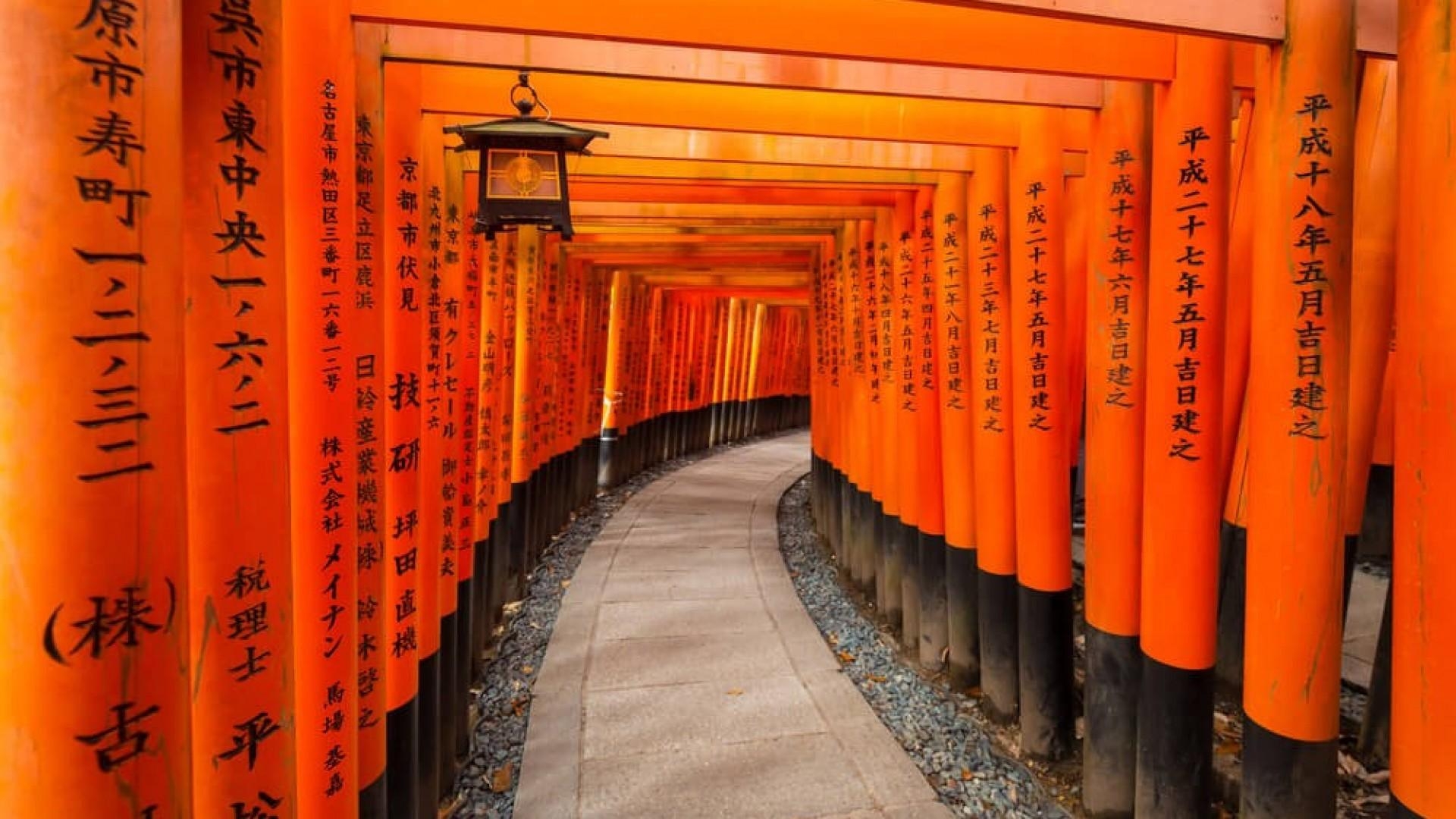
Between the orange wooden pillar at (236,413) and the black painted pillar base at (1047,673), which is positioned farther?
the black painted pillar base at (1047,673)

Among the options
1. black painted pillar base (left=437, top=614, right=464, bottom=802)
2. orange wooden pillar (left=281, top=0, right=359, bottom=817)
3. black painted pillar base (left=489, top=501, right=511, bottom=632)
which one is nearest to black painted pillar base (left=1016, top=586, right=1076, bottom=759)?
black painted pillar base (left=437, top=614, right=464, bottom=802)

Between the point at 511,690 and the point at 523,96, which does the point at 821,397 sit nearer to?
the point at 511,690

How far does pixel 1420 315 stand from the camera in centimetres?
268

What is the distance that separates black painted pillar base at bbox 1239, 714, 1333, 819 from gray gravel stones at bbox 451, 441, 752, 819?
409 cm

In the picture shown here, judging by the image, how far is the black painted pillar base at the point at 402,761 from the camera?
159 inches

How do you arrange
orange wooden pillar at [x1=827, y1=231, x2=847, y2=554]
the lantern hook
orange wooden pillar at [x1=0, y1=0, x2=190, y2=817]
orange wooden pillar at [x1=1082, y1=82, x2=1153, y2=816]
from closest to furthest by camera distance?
orange wooden pillar at [x1=0, y1=0, x2=190, y2=817]
the lantern hook
orange wooden pillar at [x1=1082, y1=82, x2=1153, y2=816]
orange wooden pillar at [x1=827, y1=231, x2=847, y2=554]

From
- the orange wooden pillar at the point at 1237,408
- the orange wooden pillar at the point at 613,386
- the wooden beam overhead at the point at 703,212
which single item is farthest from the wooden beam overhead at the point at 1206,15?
the orange wooden pillar at the point at 613,386

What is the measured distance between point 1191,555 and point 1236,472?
94.4 inches

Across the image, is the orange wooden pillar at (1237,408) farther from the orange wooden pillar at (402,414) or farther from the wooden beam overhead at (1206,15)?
the orange wooden pillar at (402,414)

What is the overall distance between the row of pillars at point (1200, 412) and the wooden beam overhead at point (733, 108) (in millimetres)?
380

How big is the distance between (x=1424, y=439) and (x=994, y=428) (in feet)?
9.98

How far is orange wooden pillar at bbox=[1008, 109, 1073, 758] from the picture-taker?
5004 mm

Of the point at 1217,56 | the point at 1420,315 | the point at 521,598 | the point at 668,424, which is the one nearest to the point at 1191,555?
the point at 1420,315

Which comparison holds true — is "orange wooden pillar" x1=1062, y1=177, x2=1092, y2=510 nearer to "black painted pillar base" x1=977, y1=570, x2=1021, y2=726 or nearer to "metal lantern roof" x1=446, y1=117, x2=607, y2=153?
"black painted pillar base" x1=977, y1=570, x2=1021, y2=726
